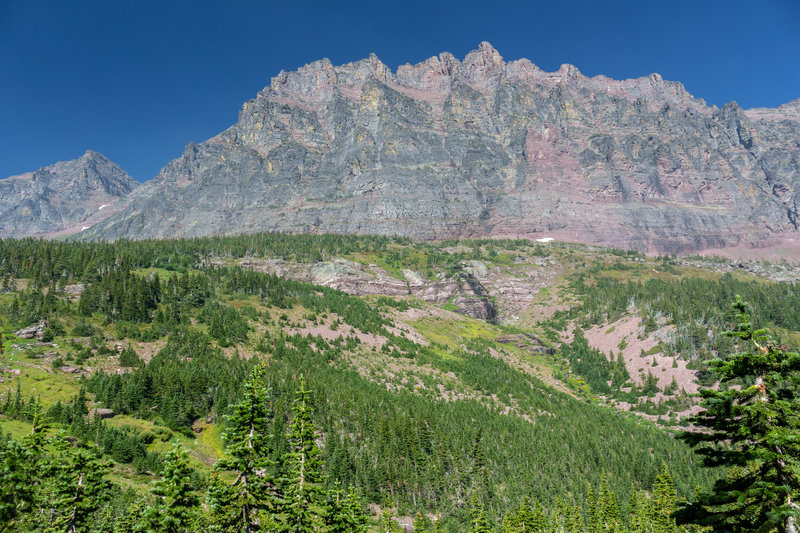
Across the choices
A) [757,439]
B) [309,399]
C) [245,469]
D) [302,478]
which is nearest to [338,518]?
[302,478]

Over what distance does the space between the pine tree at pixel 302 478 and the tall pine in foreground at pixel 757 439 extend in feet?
55.5

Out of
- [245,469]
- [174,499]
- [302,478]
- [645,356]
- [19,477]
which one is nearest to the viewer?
[174,499]

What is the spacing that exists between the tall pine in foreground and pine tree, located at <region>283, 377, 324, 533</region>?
16919mm

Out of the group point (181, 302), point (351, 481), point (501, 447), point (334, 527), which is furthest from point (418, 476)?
point (181, 302)

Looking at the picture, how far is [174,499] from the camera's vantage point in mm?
18000

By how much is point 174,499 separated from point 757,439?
2257cm

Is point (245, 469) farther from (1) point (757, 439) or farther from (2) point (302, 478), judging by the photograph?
(1) point (757, 439)

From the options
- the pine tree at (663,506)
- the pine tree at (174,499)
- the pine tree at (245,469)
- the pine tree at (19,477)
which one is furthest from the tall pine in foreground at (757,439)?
the pine tree at (663,506)

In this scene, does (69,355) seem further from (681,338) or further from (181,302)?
(681,338)

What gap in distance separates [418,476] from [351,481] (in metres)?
14.5

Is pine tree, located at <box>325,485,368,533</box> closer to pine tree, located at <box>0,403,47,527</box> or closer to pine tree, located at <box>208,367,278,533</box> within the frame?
pine tree, located at <box>208,367,278,533</box>

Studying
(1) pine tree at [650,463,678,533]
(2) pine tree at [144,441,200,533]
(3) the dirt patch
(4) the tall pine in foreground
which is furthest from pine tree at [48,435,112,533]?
(3) the dirt patch

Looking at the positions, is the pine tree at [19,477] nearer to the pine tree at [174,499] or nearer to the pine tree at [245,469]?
the pine tree at [174,499]

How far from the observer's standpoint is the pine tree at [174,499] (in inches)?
695
